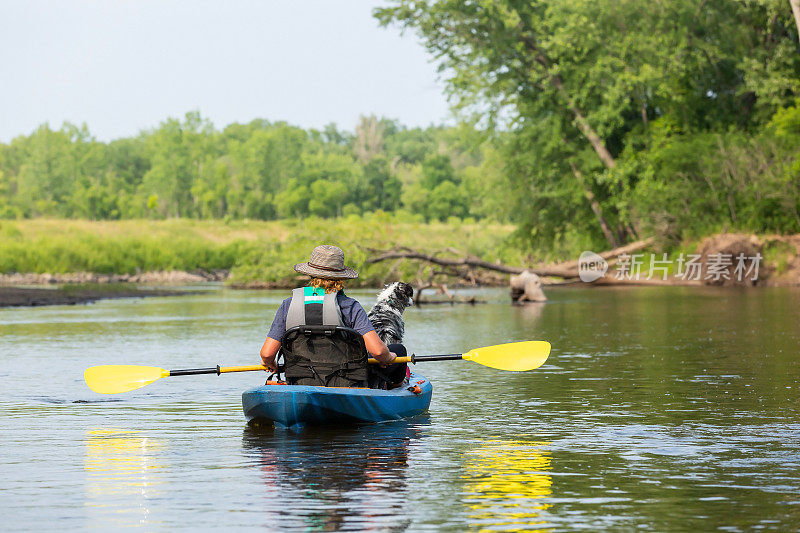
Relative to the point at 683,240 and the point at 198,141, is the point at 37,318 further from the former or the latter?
the point at 198,141

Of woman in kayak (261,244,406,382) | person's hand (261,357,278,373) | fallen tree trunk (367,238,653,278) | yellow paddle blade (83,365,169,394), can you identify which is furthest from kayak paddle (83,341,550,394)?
fallen tree trunk (367,238,653,278)

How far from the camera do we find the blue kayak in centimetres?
1052

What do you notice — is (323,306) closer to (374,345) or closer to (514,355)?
(374,345)

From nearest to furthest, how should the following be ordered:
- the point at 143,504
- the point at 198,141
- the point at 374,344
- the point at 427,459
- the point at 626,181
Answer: the point at 143,504
the point at 427,459
the point at 374,344
the point at 626,181
the point at 198,141

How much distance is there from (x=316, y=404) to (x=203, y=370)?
1.54 metres

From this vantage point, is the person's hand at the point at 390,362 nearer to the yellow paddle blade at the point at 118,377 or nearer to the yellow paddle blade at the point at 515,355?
the yellow paddle blade at the point at 515,355

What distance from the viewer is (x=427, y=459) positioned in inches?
372

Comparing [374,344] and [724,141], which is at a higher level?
[724,141]

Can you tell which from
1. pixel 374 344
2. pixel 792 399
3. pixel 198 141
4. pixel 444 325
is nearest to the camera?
pixel 374 344

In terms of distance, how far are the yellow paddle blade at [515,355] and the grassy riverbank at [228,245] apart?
98.5 feet

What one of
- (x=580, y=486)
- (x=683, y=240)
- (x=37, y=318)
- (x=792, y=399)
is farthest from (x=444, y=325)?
(x=683, y=240)

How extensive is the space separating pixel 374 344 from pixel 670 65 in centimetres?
4067

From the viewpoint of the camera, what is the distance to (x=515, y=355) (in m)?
12.7

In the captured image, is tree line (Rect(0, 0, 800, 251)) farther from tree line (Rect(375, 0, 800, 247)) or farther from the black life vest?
the black life vest
